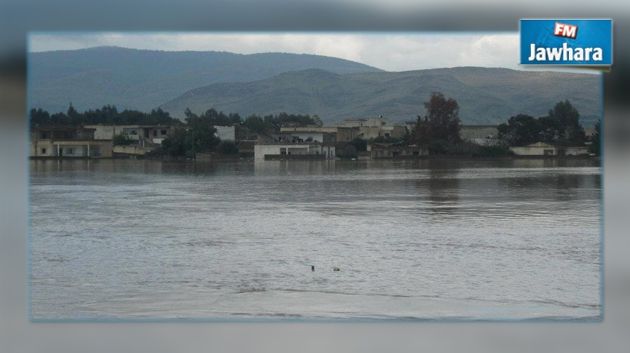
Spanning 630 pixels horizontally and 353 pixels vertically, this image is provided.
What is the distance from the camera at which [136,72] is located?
11.5 m

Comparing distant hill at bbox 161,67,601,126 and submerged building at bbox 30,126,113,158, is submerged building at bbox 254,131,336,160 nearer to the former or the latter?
distant hill at bbox 161,67,601,126

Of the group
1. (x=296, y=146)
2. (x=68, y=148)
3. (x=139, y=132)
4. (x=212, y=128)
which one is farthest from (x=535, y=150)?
(x=68, y=148)

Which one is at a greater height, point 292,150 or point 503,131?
point 503,131

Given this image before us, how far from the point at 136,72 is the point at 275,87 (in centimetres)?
173

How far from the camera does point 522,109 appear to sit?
1224cm

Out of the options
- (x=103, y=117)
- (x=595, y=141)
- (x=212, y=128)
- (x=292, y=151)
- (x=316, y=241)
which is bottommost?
(x=316, y=241)

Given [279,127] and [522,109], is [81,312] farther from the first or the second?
[522,109]

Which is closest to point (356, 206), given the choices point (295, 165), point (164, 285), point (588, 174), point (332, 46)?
point (295, 165)

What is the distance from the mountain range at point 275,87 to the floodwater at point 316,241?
696 mm

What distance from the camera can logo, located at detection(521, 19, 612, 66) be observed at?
3213mm

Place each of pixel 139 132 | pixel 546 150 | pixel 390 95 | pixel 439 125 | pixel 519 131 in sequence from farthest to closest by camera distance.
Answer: pixel 390 95, pixel 439 125, pixel 546 150, pixel 139 132, pixel 519 131

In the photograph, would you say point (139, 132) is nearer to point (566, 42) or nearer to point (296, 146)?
point (296, 146)

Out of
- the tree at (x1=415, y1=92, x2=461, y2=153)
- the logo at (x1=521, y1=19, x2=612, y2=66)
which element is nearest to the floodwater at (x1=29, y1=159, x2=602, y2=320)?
the tree at (x1=415, y1=92, x2=461, y2=153)

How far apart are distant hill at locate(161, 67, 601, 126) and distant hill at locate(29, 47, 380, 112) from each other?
214 mm
